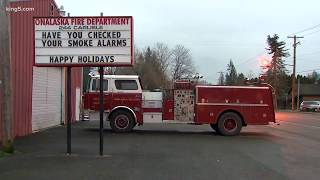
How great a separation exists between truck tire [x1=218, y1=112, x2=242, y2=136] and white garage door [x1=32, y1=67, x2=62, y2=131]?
25.9 ft

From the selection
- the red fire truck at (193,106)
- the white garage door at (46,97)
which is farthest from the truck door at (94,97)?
the white garage door at (46,97)

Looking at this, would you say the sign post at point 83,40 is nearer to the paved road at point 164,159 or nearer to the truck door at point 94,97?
the paved road at point 164,159

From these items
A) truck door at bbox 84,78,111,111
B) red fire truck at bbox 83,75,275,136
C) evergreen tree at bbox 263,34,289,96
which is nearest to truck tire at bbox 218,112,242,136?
red fire truck at bbox 83,75,275,136

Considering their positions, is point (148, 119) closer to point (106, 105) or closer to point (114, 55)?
point (106, 105)

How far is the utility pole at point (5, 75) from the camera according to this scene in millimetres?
15453

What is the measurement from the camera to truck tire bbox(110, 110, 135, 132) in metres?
25.2

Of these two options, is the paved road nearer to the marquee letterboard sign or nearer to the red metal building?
→ the red metal building

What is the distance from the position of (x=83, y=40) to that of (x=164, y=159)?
3.85 metres

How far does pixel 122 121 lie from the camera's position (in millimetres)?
25359

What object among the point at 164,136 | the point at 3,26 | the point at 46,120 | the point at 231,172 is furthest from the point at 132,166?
the point at 46,120

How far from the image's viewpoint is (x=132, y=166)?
13.7m

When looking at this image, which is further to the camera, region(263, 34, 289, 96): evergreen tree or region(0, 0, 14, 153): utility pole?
region(263, 34, 289, 96): evergreen tree

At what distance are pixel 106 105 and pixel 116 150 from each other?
26.7 ft

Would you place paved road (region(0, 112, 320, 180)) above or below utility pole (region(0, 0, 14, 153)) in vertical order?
below
